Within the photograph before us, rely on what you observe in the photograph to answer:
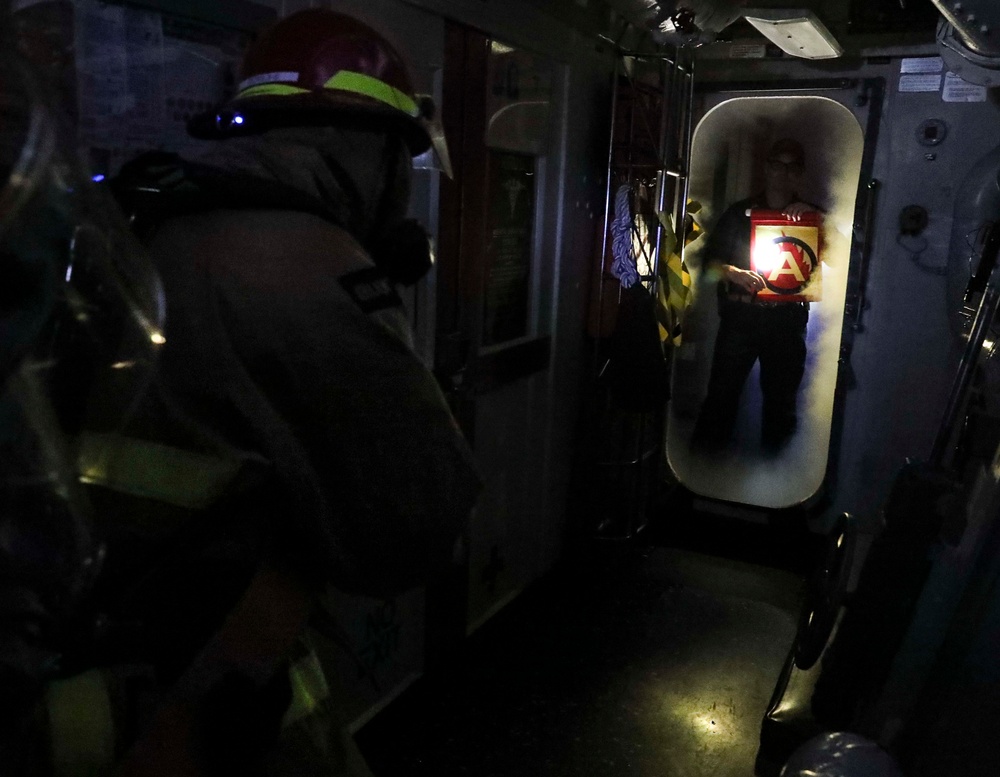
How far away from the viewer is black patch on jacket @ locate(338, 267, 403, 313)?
1390 mm

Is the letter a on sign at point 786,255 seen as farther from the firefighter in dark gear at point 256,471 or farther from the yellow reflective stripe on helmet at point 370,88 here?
the firefighter in dark gear at point 256,471

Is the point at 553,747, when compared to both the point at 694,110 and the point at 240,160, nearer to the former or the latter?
the point at 240,160

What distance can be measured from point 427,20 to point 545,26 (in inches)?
35.3

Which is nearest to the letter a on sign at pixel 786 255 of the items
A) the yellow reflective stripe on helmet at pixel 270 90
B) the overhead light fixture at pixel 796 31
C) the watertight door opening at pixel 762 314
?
the watertight door opening at pixel 762 314

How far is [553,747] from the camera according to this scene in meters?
2.98

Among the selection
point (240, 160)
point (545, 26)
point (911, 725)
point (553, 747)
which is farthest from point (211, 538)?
point (545, 26)

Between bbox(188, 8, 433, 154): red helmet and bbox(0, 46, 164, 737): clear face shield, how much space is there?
24.7 inches

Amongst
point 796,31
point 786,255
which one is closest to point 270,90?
point 796,31

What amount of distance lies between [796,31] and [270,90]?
2.93 meters

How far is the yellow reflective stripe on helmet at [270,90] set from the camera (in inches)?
63.8

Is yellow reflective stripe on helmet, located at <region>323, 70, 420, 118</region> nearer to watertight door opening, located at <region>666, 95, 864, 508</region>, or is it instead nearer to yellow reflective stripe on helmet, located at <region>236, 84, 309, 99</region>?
yellow reflective stripe on helmet, located at <region>236, 84, 309, 99</region>

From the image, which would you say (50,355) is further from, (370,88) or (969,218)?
(969,218)

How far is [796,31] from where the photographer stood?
12.6ft

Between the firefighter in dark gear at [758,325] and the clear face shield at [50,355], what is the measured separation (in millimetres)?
4297
